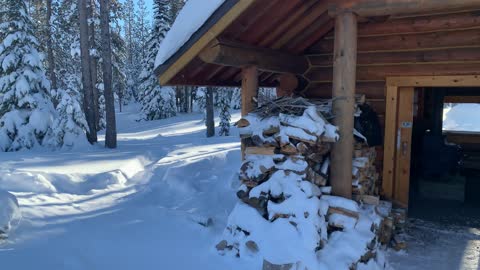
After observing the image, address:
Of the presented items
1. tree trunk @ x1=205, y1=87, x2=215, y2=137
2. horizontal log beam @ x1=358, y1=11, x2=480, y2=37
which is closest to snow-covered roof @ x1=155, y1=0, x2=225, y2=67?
horizontal log beam @ x1=358, y1=11, x2=480, y2=37

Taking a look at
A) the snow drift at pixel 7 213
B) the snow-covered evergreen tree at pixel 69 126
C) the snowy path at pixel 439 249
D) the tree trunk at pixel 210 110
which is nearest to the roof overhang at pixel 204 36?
the snow drift at pixel 7 213

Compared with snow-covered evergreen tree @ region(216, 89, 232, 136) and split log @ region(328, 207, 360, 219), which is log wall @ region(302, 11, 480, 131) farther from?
snow-covered evergreen tree @ region(216, 89, 232, 136)

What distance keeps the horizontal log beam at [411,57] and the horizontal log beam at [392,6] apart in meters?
1.34

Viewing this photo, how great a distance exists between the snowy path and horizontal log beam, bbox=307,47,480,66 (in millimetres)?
2787

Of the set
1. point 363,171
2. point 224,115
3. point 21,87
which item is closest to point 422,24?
point 363,171

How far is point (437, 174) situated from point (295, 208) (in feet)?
19.1

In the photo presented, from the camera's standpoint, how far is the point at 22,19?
15328mm

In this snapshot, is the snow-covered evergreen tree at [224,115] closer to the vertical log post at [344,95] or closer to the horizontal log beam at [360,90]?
the horizontal log beam at [360,90]

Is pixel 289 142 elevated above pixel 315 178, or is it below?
above

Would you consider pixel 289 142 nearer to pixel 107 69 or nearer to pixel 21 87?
pixel 107 69

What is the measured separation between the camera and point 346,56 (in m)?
4.84

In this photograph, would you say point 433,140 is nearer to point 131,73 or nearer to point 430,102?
point 430,102

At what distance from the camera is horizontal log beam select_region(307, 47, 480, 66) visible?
5.86 m

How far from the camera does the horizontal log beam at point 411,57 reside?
5.86 m
